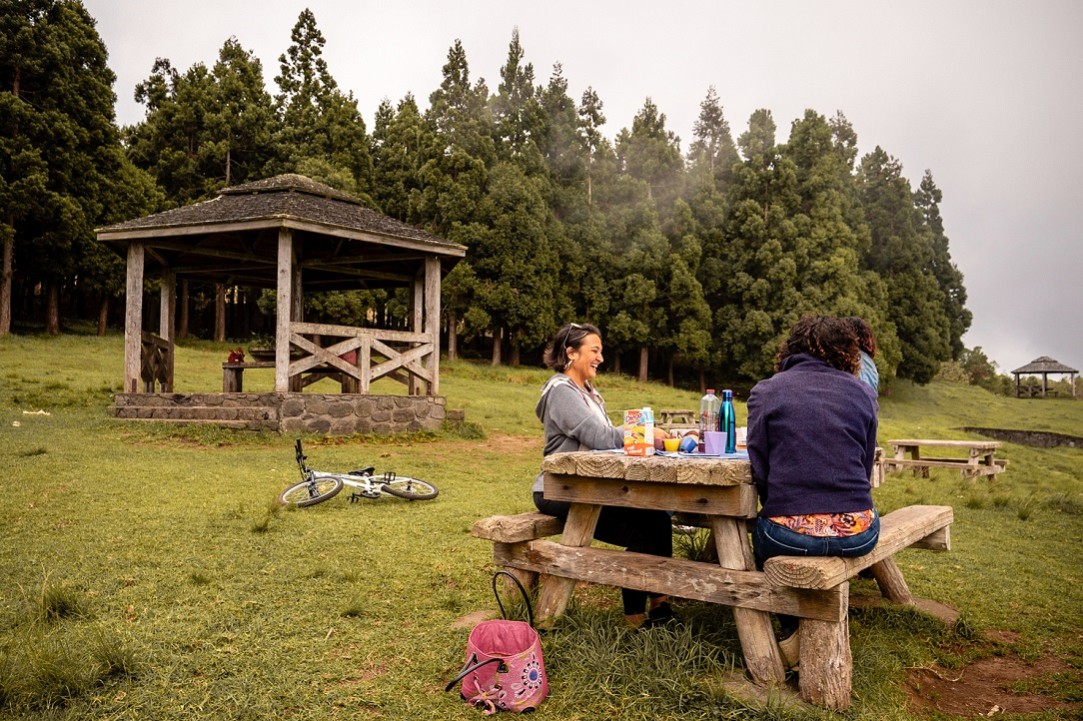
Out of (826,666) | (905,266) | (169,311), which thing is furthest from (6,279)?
(905,266)

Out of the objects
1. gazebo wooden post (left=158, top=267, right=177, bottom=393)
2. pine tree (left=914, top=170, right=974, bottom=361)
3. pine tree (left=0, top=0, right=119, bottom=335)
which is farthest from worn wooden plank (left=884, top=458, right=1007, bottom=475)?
pine tree (left=914, top=170, right=974, bottom=361)

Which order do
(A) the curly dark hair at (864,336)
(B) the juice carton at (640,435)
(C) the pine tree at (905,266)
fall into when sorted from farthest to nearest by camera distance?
(C) the pine tree at (905,266), (A) the curly dark hair at (864,336), (B) the juice carton at (640,435)

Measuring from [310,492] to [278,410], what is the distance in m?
5.34

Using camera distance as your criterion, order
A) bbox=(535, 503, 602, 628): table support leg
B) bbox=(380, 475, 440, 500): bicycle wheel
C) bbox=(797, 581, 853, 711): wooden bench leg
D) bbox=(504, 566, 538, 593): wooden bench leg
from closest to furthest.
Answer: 1. bbox=(797, 581, 853, 711): wooden bench leg
2. bbox=(535, 503, 602, 628): table support leg
3. bbox=(504, 566, 538, 593): wooden bench leg
4. bbox=(380, 475, 440, 500): bicycle wheel

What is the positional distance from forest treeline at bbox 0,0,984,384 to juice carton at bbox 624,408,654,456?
25486mm

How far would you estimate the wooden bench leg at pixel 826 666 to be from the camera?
301cm

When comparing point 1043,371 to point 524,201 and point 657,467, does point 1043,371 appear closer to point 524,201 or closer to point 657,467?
point 524,201

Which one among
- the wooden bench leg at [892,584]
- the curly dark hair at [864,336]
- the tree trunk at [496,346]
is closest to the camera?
the curly dark hair at [864,336]

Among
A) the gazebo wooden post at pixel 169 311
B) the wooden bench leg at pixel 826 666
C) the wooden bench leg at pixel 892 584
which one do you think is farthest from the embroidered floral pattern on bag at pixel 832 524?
the gazebo wooden post at pixel 169 311

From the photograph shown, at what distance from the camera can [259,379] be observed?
21.5 metres

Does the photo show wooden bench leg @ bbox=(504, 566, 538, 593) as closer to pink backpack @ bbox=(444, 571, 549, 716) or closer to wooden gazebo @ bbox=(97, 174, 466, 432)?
pink backpack @ bbox=(444, 571, 549, 716)

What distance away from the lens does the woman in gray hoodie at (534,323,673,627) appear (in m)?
3.88

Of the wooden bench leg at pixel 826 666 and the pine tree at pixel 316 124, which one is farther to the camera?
the pine tree at pixel 316 124

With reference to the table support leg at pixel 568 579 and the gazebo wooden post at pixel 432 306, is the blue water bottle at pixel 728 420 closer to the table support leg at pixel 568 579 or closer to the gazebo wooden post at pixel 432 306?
the table support leg at pixel 568 579
